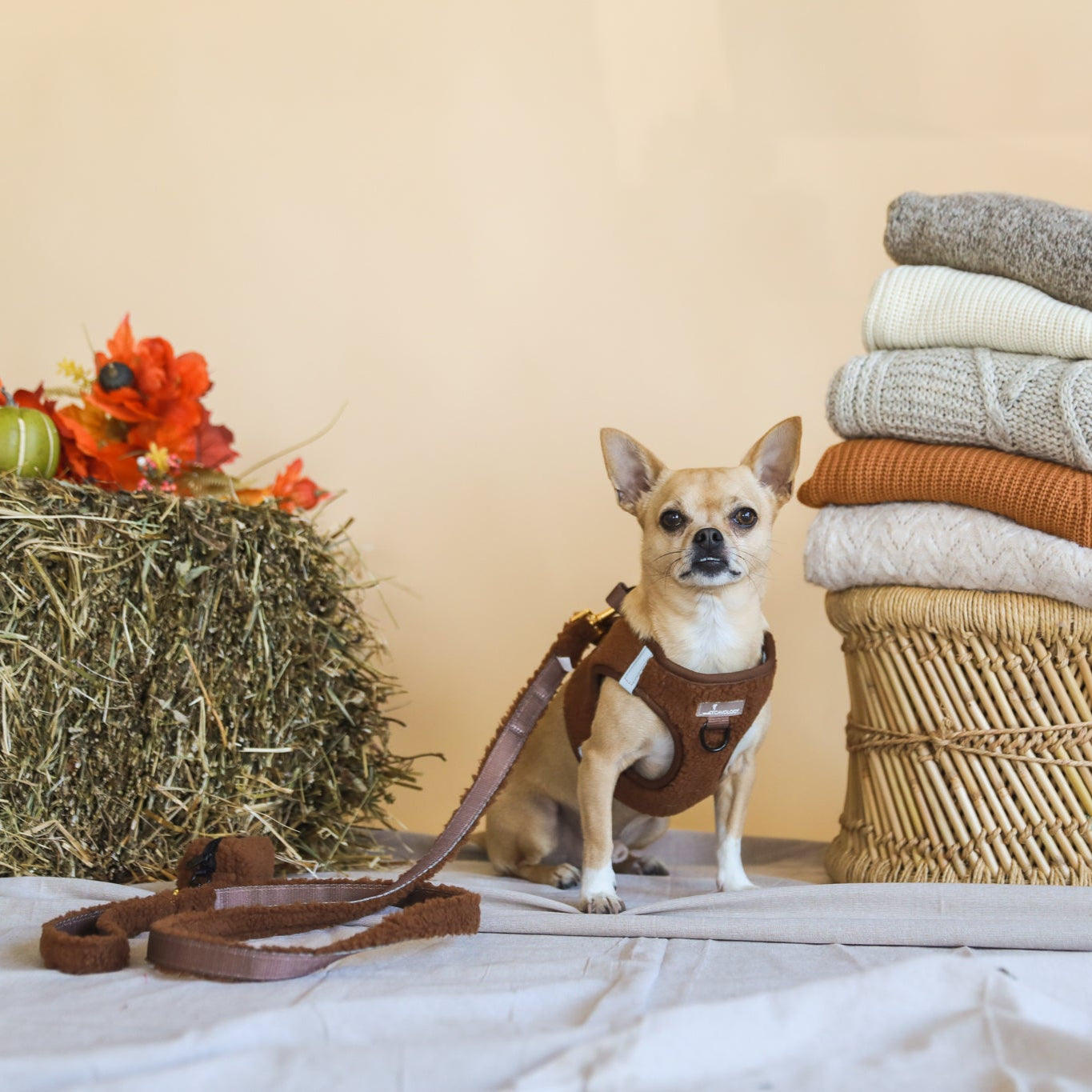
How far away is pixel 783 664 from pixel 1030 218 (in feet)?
3.07

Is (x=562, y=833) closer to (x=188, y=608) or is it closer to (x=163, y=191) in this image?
(x=188, y=608)

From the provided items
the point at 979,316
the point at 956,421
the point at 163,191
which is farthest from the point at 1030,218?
the point at 163,191

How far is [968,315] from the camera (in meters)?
1.32

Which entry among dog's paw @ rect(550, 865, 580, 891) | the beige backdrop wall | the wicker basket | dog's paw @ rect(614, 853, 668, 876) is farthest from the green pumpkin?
the wicker basket

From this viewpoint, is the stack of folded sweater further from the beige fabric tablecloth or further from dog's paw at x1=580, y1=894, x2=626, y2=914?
dog's paw at x1=580, y1=894, x2=626, y2=914

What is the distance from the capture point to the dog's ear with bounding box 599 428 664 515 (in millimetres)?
1431

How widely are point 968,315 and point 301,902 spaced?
1.07m

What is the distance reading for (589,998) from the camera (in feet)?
2.74

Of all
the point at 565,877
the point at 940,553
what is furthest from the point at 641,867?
the point at 940,553

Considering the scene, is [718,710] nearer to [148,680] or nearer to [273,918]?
[273,918]

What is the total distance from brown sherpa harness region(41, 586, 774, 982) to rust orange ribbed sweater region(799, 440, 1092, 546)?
9.3 inches

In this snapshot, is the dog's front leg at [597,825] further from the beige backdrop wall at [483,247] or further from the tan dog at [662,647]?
the beige backdrop wall at [483,247]

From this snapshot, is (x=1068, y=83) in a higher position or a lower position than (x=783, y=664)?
higher

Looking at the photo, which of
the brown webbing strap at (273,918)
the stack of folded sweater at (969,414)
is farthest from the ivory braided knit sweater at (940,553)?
the brown webbing strap at (273,918)
